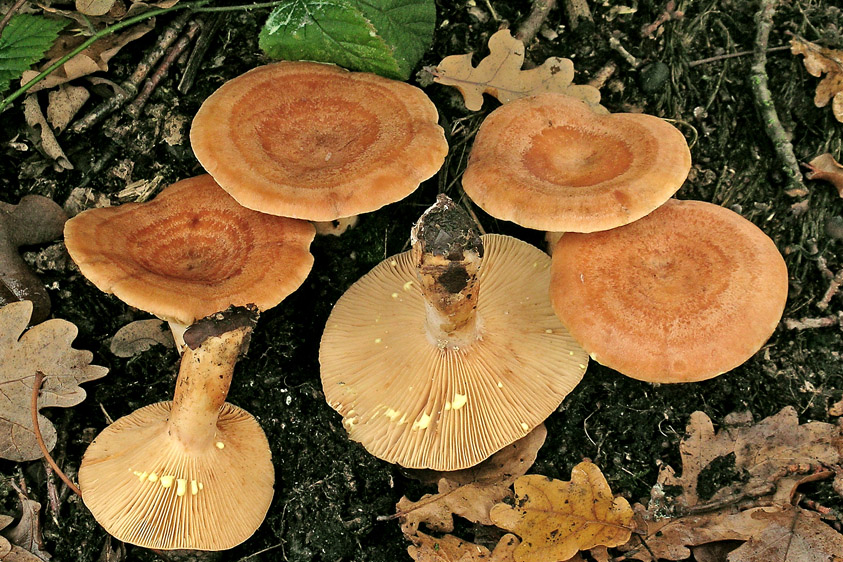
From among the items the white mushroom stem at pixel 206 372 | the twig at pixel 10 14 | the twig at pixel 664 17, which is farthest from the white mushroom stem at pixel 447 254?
the twig at pixel 10 14

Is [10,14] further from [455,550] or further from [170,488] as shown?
[455,550]

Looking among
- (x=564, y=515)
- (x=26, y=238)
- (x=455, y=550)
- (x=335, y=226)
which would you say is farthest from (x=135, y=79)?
(x=564, y=515)

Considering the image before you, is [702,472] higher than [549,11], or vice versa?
[549,11]

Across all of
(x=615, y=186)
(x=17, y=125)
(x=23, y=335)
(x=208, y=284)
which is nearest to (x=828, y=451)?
(x=615, y=186)

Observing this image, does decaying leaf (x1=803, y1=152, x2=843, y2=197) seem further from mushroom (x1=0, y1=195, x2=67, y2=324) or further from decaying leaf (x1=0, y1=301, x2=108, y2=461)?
mushroom (x1=0, y1=195, x2=67, y2=324)

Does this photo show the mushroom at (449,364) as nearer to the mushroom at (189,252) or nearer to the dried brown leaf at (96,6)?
the mushroom at (189,252)

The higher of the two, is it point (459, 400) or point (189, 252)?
point (189, 252)

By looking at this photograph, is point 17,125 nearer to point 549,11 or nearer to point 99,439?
point 99,439
